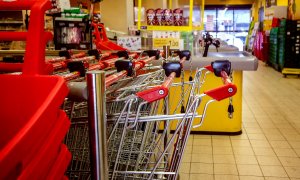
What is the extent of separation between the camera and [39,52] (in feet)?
3.01

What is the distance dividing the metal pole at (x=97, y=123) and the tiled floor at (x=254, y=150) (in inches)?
90.9

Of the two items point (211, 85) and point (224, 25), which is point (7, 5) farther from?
point (224, 25)

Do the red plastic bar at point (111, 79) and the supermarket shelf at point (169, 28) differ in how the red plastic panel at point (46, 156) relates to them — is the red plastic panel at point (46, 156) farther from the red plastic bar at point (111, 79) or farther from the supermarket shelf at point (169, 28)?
the supermarket shelf at point (169, 28)

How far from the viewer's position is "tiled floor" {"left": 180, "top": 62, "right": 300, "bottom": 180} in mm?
3387

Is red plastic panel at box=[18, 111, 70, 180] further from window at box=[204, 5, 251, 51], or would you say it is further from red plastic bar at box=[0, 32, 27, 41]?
window at box=[204, 5, 251, 51]

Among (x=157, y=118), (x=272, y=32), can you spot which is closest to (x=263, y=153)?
(x=157, y=118)

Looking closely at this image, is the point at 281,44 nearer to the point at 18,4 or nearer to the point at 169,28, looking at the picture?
the point at 169,28

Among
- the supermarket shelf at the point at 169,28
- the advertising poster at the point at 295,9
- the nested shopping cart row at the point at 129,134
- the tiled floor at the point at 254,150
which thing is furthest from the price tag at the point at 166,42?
the advertising poster at the point at 295,9

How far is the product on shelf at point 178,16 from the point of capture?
496cm

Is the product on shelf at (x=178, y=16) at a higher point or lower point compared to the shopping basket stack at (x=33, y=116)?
higher

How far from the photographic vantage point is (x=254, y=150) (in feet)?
13.2

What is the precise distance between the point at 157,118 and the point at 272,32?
12328 mm

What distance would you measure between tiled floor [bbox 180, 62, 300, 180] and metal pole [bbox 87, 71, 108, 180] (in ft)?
7.58

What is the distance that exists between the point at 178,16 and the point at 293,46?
648cm
